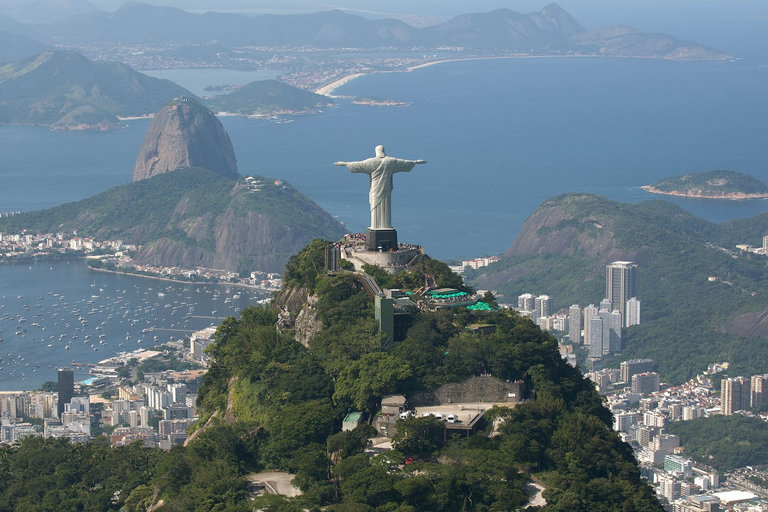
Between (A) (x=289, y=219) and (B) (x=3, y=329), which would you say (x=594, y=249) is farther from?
(B) (x=3, y=329)

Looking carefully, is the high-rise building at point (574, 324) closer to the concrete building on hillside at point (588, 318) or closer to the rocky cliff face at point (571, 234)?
the concrete building on hillside at point (588, 318)

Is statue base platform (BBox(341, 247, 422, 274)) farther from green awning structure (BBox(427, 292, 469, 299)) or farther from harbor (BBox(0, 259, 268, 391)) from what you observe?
harbor (BBox(0, 259, 268, 391))

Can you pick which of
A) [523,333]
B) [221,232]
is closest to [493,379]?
[523,333]

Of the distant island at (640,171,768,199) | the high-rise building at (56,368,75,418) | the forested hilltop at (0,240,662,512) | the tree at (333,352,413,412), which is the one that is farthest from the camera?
the distant island at (640,171,768,199)

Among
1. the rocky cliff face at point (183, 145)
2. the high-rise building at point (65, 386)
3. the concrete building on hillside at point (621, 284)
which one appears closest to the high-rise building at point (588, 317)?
the concrete building on hillside at point (621, 284)

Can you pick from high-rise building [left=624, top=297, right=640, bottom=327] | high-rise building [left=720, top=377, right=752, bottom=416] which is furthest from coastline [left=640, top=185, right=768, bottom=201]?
high-rise building [left=720, top=377, right=752, bottom=416]

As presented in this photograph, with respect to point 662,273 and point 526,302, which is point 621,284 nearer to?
point 526,302
